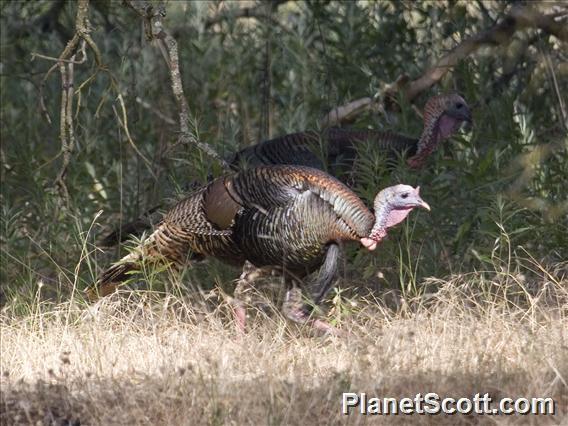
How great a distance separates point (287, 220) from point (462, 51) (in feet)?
6.58

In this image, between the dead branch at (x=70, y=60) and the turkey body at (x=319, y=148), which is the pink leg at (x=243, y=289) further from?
the dead branch at (x=70, y=60)

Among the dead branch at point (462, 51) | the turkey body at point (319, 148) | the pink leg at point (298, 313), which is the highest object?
the dead branch at point (462, 51)

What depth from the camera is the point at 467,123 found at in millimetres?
8641

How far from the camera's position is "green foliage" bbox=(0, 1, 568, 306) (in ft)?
→ 23.6

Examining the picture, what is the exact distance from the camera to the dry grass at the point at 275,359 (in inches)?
202

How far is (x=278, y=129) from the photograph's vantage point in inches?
372

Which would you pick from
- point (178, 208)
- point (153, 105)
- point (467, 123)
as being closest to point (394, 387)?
point (178, 208)

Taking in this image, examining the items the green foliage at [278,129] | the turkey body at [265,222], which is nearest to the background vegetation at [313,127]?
the green foliage at [278,129]

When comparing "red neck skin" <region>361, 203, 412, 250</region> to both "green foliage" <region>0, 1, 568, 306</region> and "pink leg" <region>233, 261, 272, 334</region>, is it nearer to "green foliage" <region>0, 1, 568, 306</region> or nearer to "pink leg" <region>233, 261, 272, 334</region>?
"green foliage" <region>0, 1, 568, 306</region>

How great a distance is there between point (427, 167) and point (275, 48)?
7.39ft

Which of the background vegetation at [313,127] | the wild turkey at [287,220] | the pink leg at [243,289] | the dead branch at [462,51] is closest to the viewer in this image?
the background vegetation at [313,127]

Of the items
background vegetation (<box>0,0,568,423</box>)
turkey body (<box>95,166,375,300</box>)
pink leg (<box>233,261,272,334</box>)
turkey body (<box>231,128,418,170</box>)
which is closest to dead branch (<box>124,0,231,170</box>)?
background vegetation (<box>0,0,568,423</box>)

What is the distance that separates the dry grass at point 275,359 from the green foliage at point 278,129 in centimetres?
37

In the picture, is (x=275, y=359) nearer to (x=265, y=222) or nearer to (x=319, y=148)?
(x=265, y=222)
